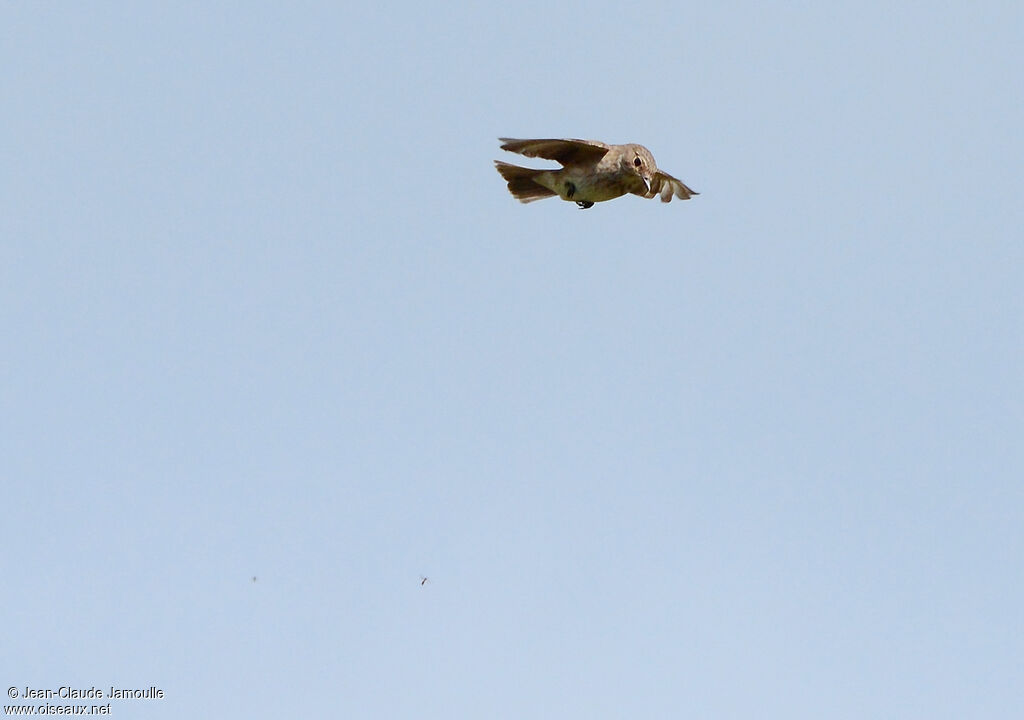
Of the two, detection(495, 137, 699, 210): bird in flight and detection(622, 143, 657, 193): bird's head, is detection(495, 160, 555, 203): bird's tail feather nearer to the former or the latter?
detection(495, 137, 699, 210): bird in flight

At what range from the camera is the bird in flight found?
22.2 meters

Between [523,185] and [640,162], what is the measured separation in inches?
107

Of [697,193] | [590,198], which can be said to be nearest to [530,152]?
[590,198]

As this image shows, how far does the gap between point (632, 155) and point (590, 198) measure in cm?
119

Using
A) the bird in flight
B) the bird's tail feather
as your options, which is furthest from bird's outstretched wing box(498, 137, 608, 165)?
the bird's tail feather

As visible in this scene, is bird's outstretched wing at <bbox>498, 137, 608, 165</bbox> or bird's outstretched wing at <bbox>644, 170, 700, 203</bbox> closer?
bird's outstretched wing at <bbox>498, 137, 608, 165</bbox>

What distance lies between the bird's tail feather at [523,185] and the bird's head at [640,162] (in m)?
1.99

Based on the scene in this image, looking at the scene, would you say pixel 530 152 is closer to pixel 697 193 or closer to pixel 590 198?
pixel 590 198

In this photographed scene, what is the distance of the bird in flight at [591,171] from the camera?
873 inches

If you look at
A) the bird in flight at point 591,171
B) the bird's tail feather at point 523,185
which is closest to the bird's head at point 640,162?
the bird in flight at point 591,171

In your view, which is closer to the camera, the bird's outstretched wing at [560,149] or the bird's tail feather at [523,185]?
the bird's outstretched wing at [560,149]

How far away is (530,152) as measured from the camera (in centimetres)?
2233

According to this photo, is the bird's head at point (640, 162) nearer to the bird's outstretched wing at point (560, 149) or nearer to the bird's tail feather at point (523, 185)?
the bird's outstretched wing at point (560, 149)

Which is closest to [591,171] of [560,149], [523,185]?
[560,149]
